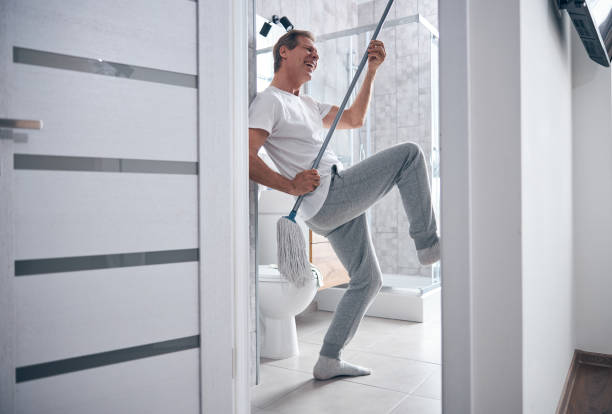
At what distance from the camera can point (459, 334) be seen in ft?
3.38

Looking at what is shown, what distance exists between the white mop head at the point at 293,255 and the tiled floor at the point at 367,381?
402 mm

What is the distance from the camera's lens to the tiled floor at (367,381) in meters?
1.55

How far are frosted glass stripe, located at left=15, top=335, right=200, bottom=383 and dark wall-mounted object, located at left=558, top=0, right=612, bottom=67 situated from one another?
145 centimetres

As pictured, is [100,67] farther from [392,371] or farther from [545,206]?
[392,371]

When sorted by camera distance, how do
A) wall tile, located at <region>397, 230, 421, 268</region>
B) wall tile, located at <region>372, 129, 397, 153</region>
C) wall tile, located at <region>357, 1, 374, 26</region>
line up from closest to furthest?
wall tile, located at <region>397, 230, 421, 268</region> < wall tile, located at <region>372, 129, 397, 153</region> < wall tile, located at <region>357, 1, 374, 26</region>

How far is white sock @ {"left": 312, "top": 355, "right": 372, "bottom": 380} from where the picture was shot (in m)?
1.78

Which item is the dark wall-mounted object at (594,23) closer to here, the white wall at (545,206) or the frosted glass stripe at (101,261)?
the white wall at (545,206)

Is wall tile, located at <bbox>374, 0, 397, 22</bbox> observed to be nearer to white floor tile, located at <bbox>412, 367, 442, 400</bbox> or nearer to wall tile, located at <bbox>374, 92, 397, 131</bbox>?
wall tile, located at <bbox>374, 92, 397, 131</bbox>

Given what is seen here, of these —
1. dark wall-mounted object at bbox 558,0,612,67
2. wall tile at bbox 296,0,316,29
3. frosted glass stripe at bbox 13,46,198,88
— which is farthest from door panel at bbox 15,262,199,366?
wall tile at bbox 296,0,316,29

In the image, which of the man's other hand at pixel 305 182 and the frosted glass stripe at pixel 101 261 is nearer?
the frosted glass stripe at pixel 101 261

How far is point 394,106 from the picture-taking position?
3.71 metres

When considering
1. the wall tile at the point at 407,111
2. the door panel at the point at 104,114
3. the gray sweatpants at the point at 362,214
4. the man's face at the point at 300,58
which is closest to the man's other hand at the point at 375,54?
the man's face at the point at 300,58

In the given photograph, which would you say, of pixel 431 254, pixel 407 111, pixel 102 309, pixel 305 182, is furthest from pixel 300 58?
pixel 407 111

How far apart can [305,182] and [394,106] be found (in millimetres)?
2239
